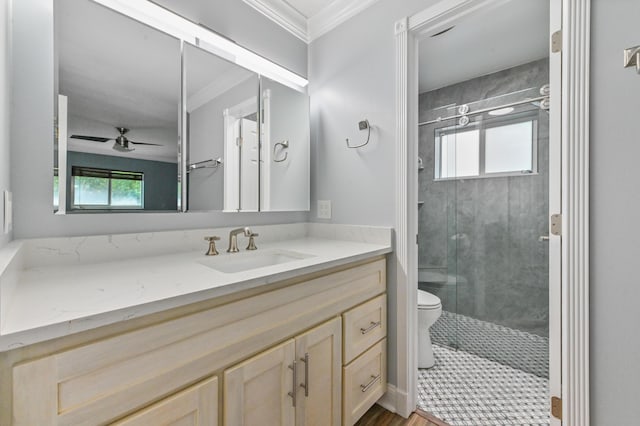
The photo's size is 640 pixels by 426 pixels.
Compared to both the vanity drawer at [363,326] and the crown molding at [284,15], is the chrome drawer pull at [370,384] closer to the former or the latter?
the vanity drawer at [363,326]

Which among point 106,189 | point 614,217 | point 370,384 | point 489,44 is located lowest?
point 370,384

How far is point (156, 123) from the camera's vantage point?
1.32 metres

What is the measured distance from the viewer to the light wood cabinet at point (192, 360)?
21.1 inches

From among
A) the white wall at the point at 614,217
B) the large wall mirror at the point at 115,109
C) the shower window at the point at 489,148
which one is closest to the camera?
the white wall at the point at 614,217

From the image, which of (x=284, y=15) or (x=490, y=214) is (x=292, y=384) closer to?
(x=284, y=15)

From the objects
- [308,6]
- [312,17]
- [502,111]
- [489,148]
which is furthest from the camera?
[489,148]

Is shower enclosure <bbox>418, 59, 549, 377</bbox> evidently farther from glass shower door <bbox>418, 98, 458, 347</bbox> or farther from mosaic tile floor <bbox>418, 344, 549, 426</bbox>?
mosaic tile floor <bbox>418, 344, 549, 426</bbox>

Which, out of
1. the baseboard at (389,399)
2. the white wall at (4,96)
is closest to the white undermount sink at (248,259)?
the white wall at (4,96)

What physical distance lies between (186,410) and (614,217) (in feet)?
4.93

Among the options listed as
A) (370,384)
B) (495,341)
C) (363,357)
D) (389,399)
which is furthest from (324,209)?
(495,341)

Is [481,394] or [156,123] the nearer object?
[156,123]

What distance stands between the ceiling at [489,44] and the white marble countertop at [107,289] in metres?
1.59

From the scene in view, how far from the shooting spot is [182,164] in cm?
139

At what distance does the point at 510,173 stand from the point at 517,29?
106cm
